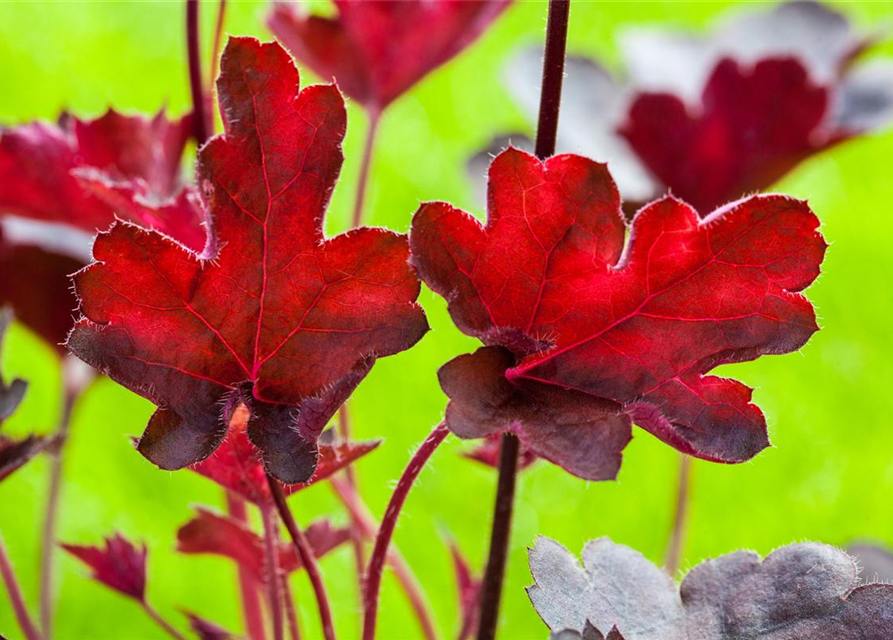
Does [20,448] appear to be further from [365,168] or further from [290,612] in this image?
[365,168]

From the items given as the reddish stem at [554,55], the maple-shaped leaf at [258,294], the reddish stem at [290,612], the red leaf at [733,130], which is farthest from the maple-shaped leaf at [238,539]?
the red leaf at [733,130]

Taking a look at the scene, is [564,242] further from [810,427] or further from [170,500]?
[810,427]

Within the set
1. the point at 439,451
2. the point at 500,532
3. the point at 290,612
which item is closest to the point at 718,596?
the point at 500,532

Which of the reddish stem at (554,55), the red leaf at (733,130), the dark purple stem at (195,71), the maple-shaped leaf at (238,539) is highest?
the red leaf at (733,130)

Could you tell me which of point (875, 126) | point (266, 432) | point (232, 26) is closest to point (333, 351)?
point (266, 432)

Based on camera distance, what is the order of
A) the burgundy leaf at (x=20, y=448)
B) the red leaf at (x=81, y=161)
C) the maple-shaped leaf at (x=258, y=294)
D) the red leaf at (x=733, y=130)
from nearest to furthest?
the maple-shaped leaf at (x=258, y=294) < the burgundy leaf at (x=20, y=448) < the red leaf at (x=81, y=161) < the red leaf at (x=733, y=130)

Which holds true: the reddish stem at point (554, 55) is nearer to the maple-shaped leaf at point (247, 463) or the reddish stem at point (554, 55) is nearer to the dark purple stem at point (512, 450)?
the dark purple stem at point (512, 450)
